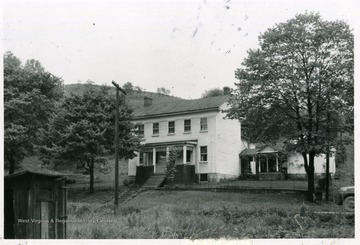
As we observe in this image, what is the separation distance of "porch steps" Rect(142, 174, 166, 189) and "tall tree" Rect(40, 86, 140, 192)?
15.7 ft

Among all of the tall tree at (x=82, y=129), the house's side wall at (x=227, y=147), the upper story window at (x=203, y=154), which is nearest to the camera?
the tall tree at (x=82, y=129)

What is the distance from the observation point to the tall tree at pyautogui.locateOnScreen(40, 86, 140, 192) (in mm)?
30641

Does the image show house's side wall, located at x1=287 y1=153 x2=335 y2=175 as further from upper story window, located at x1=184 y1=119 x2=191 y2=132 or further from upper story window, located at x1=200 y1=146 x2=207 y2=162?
upper story window, located at x1=184 y1=119 x2=191 y2=132

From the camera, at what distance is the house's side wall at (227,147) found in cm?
3825

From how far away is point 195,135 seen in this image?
38.8 m

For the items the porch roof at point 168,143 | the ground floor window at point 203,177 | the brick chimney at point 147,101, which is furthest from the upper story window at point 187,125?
the brick chimney at point 147,101

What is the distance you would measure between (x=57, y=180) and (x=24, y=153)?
68.3 ft

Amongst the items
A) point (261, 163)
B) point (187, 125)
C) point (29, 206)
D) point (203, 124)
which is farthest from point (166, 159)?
point (29, 206)

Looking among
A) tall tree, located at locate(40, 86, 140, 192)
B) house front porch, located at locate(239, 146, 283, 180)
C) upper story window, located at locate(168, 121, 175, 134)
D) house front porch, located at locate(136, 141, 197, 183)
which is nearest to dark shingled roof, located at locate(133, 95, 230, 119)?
upper story window, located at locate(168, 121, 175, 134)

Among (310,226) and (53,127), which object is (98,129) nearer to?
(53,127)

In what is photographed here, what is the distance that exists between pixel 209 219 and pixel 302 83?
10822mm

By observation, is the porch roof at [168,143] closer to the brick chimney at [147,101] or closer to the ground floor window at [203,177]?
the ground floor window at [203,177]

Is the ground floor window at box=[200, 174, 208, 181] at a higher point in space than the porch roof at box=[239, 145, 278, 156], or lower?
lower

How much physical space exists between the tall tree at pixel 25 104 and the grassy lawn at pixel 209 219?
4.97 meters
